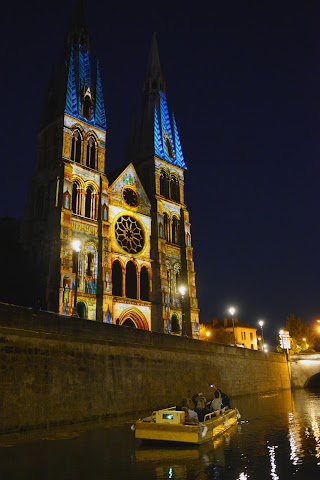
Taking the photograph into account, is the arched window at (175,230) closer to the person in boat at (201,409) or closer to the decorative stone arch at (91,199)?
the decorative stone arch at (91,199)

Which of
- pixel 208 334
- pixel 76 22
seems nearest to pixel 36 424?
pixel 76 22

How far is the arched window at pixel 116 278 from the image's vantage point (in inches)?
1811

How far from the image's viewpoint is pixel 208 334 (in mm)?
94625

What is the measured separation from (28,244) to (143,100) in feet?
99.7

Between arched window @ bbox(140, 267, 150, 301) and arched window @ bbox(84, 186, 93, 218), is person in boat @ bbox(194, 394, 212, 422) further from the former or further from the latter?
arched window @ bbox(140, 267, 150, 301)

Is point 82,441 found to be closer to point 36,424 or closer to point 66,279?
point 36,424

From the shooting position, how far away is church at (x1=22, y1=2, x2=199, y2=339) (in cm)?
4184

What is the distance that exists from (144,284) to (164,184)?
48.3 ft

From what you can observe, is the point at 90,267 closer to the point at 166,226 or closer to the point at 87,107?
the point at 166,226

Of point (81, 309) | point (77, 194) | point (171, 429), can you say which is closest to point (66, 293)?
point (81, 309)

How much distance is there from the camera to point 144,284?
162 ft

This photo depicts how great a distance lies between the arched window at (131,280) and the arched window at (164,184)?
41.2 ft

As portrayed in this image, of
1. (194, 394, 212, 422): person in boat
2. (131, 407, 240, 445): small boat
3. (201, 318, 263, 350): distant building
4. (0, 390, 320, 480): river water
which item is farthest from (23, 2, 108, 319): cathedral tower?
(201, 318, 263, 350): distant building

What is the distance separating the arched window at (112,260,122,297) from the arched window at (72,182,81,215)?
22.1 feet
